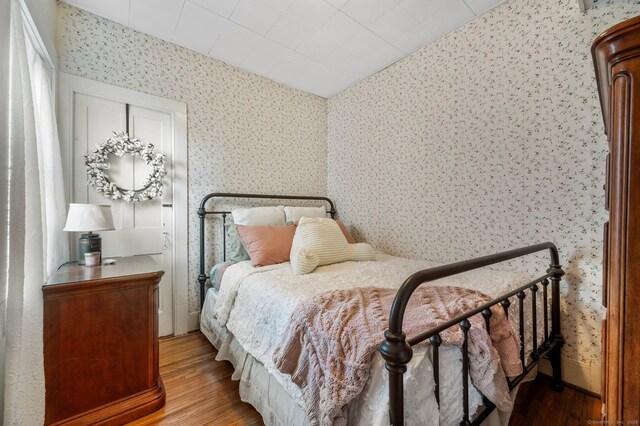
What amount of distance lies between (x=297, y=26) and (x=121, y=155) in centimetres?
168

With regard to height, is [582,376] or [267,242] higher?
[267,242]

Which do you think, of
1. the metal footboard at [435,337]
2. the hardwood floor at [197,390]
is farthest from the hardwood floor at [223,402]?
the metal footboard at [435,337]

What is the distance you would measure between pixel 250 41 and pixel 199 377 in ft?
8.50

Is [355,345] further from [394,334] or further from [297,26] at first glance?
[297,26]

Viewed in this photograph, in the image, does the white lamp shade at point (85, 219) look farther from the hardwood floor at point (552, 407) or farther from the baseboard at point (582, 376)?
the baseboard at point (582, 376)

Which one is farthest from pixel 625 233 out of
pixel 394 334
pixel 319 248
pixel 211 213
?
pixel 211 213

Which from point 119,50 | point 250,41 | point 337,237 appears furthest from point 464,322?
point 119,50

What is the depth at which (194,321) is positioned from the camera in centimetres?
240

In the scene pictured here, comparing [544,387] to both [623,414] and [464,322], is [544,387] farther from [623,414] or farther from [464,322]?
[623,414]

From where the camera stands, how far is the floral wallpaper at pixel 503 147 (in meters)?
1.59

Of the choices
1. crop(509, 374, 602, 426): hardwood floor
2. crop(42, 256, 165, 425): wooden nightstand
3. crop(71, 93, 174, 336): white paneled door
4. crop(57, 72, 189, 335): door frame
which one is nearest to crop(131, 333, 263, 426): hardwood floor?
crop(42, 256, 165, 425): wooden nightstand

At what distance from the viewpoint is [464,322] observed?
3.13 feet

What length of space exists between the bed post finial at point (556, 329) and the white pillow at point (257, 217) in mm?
2016

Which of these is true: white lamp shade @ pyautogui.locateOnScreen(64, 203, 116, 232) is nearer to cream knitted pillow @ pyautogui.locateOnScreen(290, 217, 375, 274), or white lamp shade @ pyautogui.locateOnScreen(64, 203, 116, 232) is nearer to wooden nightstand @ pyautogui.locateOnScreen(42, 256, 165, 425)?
wooden nightstand @ pyautogui.locateOnScreen(42, 256, 165, 425)
